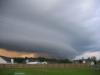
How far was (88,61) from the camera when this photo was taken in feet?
63.2

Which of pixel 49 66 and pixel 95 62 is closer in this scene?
pixel 95 62

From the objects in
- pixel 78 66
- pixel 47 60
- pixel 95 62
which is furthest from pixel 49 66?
pixel 95 62

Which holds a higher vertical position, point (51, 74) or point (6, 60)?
point (6, 60)

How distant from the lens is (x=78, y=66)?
65.3 feet

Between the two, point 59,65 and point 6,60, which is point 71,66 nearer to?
point 59,65

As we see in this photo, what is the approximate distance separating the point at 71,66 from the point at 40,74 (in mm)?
5696

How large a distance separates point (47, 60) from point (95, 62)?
15.0ft

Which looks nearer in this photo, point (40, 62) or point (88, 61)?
point (88, 61)

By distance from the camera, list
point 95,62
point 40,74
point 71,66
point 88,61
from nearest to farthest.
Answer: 1. point 40,74
2. point 95,62
3. point 88,61
4. point 71,66

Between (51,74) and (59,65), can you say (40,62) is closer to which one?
(59,65)

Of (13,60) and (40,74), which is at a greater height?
(13,60)

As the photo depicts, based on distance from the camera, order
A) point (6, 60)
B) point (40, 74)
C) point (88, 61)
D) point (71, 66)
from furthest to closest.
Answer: point (6, 60) < point (71, 66) < point (88, 61) < point (40, 74)

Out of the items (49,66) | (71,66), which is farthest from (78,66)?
(49,66)

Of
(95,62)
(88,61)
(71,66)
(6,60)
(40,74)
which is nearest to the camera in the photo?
(40,74)
